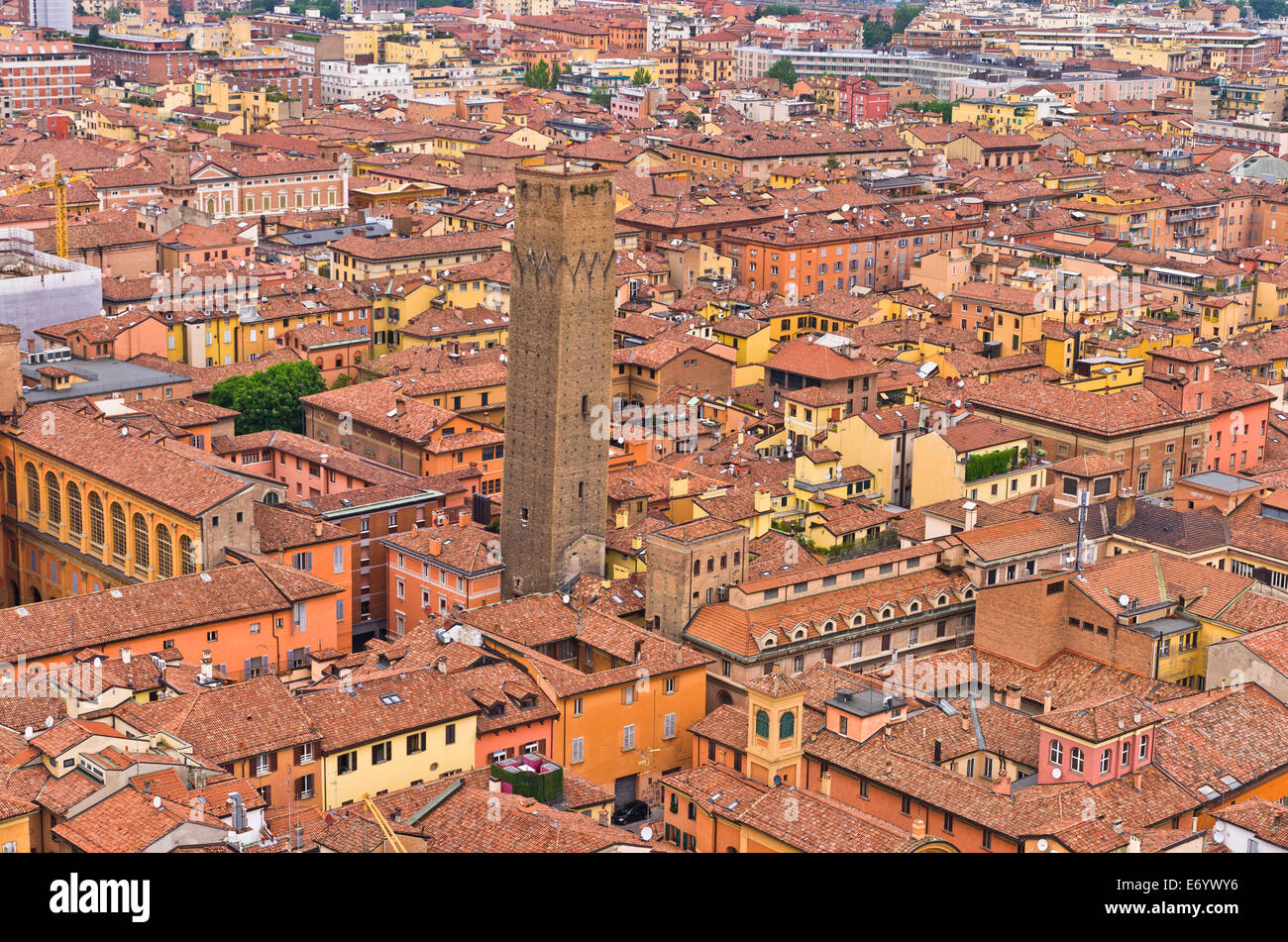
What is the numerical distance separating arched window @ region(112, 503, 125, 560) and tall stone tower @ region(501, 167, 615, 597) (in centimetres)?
1234

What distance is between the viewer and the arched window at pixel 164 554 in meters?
56.1

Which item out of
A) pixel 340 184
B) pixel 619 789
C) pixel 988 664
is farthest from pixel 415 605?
pixel 340 184

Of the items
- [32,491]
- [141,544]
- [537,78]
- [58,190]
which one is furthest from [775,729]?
[537,78]

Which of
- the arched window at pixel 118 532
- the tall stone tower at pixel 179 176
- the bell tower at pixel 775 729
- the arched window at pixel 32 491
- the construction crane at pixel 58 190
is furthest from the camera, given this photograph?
the tall stone tower at pixel 179 176

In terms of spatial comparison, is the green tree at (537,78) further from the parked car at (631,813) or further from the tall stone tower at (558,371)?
the parked car at (631,813)

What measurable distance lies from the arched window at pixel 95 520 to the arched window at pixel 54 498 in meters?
1.92

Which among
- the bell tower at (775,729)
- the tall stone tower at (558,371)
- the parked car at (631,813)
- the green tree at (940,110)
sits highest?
the green tree at (940,110)

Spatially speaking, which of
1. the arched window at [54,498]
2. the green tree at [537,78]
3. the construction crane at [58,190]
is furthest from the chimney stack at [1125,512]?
the green tree at [537,78]

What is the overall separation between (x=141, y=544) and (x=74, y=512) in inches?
193

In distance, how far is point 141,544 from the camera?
189 feet

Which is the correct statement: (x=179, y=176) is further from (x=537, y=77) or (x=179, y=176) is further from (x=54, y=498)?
(x=537, y=77)

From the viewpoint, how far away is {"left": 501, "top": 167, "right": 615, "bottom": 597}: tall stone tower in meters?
56.0
